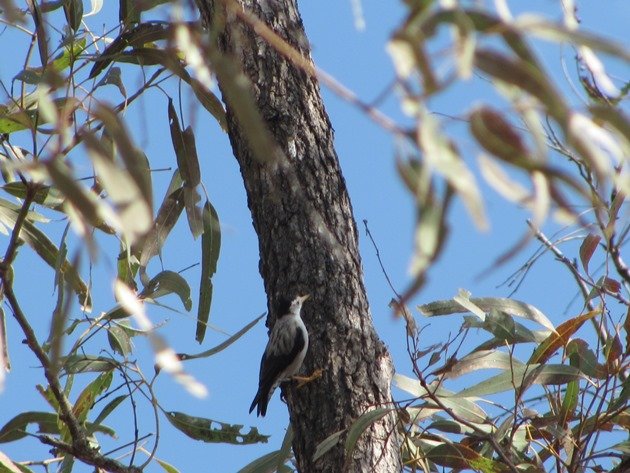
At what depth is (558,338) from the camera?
9.74 ft

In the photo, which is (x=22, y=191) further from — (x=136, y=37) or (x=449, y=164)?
(x=449, y=164)

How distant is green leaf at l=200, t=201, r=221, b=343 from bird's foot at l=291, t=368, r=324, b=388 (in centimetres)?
67

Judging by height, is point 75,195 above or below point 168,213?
below

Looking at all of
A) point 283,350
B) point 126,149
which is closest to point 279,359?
point 283,350

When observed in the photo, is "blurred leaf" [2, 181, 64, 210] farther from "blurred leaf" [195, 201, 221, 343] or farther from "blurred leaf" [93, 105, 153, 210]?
"blurred leaf" [93, 105, 153, 210]

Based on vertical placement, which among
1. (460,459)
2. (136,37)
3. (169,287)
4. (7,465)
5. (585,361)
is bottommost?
(7,465)

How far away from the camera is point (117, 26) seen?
123 inches

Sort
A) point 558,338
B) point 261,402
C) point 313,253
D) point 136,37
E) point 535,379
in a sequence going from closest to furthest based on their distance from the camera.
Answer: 1. point 313,253
2. point 535,379
3. point 558,338
4. point 136,37
5. point 261,402

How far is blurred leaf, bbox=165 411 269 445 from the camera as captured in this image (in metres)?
3.07

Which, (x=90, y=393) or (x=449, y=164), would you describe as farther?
(x=90, y=393)

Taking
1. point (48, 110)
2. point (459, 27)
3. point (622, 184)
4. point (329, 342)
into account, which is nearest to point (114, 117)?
point (48, 110)

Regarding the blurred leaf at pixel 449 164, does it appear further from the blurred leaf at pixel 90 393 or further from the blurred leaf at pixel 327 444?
the blurred leaf at pixel 90 393

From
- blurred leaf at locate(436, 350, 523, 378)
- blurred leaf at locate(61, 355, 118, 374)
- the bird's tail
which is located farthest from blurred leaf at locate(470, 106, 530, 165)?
the bird's tail

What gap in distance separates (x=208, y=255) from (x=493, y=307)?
97 centimetres
